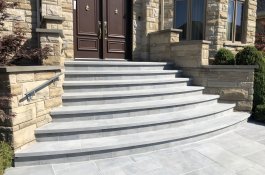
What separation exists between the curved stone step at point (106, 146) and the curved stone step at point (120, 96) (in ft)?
2.84

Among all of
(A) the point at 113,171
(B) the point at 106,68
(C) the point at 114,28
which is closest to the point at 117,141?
(A) the point at 113,171

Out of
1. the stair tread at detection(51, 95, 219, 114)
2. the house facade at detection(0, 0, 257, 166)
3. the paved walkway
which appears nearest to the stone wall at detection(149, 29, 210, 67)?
the house facade at detection(0, 0, 257, 166)

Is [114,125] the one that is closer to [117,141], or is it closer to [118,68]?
[117,141]

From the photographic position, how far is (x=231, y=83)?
561 cm

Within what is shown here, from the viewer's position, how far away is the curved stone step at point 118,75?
15.4 feet

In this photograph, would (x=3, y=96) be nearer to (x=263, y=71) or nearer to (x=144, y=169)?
(x=144, y=169)

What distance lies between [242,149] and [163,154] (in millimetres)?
1345

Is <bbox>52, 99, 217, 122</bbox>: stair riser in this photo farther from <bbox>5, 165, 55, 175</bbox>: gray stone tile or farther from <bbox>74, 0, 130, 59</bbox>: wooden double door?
<bbox>74, 0, 130, 59</bbox>: wooden double door

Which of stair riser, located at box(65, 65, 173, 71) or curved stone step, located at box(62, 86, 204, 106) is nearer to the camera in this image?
curved stone step, located at box(62, 86, 204, 106)

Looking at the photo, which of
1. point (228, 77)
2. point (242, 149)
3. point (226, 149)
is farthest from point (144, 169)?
point (228, 77)

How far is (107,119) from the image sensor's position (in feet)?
13.0

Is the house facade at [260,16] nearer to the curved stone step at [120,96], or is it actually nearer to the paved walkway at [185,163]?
the curved stone step at [120,96]

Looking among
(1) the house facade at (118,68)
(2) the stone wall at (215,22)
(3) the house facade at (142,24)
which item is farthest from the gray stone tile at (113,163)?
(2) the stone wall at (215,22)

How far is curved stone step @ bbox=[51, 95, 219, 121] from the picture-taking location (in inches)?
148
